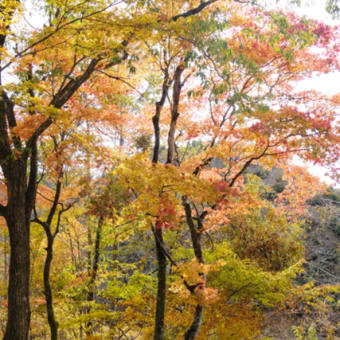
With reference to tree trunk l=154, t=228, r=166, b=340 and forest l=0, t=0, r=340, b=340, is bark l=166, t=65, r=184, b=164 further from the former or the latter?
tree trunk l=154, t=228, r=166, b=340

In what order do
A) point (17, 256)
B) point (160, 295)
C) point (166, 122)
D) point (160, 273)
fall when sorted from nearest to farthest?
1. point (17, 256)
2. point (160, 295)
3. point (160, 273)
4. point (166, 122)

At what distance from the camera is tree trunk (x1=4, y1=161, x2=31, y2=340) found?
14.6ft

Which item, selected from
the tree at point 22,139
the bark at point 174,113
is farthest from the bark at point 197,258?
the tree at point 22,139

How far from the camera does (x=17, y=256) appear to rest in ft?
15.1

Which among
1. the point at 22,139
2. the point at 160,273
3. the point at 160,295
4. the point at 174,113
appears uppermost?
the point at 174,113

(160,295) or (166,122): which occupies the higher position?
(166,122)

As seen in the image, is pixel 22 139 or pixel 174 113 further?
pixel 174 113

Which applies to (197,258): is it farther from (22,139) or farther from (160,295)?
(22,139)

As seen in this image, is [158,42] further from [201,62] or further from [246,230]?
[246,230]

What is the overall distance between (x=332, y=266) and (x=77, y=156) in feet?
36.9

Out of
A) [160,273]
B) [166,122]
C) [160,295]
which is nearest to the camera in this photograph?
[160,295]

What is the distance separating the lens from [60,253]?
36.0 feet

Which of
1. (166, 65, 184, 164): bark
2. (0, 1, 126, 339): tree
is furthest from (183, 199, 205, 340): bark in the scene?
(0, 1, 126, 339): tree

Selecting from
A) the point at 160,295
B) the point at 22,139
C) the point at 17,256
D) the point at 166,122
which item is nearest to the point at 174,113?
the point at 166,122
